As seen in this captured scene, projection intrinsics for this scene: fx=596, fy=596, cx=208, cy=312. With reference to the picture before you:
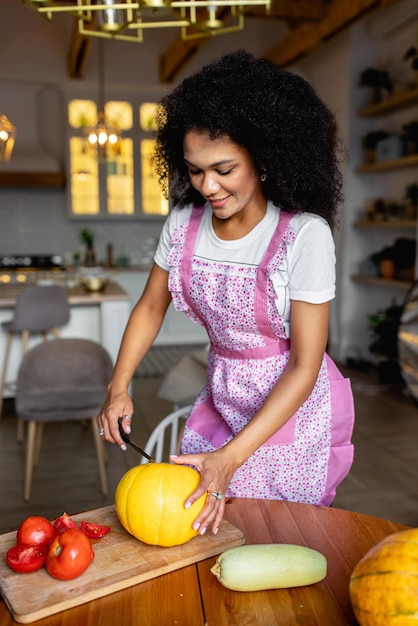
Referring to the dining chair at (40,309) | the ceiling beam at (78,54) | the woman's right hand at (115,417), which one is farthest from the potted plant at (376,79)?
the woman's right hand at (115,417)

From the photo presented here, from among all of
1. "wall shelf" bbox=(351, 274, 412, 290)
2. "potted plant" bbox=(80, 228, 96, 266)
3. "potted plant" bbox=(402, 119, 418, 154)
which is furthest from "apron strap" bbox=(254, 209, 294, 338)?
"potted plant" bbox=(80, 228, 96, 266)

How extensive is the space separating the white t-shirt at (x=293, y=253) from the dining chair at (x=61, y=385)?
1.70 metres

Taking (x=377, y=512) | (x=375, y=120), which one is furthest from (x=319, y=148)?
(x=375, y=120)

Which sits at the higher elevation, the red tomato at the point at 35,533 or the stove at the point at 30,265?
the stove at the point at 30,265

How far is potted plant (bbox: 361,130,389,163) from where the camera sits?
5.33m

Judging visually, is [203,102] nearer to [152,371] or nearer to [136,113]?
[152,371]

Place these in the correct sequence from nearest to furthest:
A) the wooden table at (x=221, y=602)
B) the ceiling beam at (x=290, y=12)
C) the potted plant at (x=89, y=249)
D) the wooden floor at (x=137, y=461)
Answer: the wooden table at (x=221, y=602) < the wooden floor at (x=137, y=461) < the ceiling beam at (x=290, y=12) < the potted plant at (x=89, y=249)

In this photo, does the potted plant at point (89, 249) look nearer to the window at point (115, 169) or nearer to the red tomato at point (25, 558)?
the window at point (115, 169)

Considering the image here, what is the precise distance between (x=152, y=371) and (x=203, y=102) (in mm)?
4467

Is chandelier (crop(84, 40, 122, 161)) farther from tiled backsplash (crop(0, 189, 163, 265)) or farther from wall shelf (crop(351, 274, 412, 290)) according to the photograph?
wall shelf (crop(351, 274, 412, 290))

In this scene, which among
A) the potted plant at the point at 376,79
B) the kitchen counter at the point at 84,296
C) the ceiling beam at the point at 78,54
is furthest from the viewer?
the ceiling beam at the point at 78,54

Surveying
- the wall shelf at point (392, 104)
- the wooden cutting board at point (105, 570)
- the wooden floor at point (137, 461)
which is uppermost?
the wall shelf at point (392, 104)

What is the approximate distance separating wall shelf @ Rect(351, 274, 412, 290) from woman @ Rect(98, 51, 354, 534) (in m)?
3.58

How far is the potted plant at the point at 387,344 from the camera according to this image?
4.78 meters
